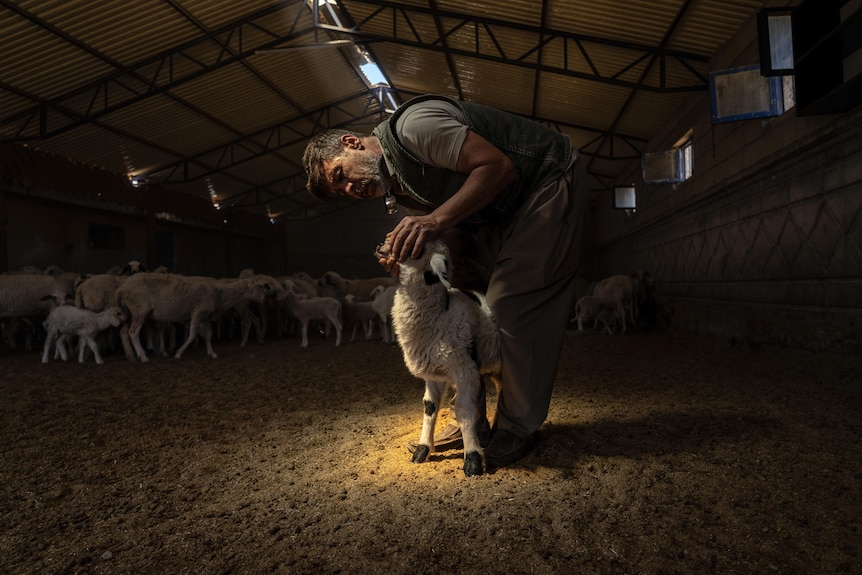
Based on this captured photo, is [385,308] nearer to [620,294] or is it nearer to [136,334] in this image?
[136,334]

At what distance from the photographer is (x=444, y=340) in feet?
7.90

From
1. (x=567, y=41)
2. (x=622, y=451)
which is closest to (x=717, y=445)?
(x=622, y=451)

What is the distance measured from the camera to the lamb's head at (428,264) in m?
2.20

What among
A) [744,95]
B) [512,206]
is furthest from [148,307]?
[744,95]

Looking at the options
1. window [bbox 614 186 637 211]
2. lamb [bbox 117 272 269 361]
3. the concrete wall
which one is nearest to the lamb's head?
lamb [bbox 117 272 269 361]

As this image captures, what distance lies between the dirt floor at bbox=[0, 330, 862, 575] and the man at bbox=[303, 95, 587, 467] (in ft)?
1.24

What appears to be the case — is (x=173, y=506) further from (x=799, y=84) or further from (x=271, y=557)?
(x=799, y=84)

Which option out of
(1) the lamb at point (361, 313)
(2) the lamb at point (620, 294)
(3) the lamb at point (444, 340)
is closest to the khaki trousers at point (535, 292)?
(3) the lamb at point (444, 340)

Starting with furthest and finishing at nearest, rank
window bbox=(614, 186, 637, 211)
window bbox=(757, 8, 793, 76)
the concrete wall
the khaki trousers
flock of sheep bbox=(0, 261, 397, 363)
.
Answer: window bbox=(614, 186, 637, 211), the concrete wall, flock of sheep bbox=(0, 261, 397, 363), window bbox=(757, 8, 793, 76), the khaki trousers

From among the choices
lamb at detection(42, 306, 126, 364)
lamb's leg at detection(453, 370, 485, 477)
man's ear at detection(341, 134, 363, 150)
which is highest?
man's ear at detection(341, 134, 363, 150)

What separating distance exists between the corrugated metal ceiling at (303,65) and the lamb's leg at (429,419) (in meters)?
7.84

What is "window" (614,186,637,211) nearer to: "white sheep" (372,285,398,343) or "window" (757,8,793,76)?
"white sheep" (372,285,398,343)

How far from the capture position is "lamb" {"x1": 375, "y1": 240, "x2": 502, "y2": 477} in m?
2.33

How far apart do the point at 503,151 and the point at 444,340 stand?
3.26 feet
